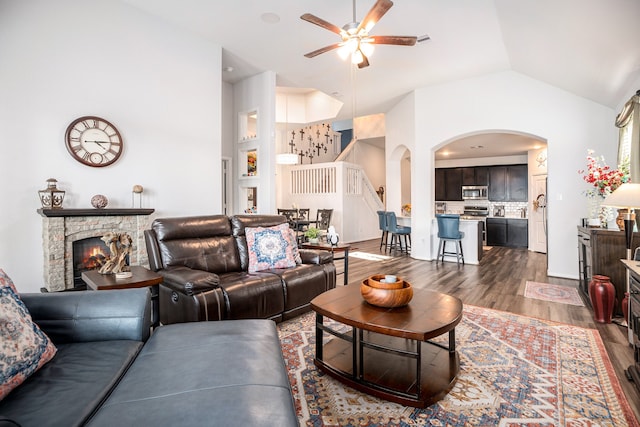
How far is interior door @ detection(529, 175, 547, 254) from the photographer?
26.0ft

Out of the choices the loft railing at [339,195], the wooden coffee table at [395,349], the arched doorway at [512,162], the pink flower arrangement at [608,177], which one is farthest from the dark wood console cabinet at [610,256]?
the loft railing at [339,195]

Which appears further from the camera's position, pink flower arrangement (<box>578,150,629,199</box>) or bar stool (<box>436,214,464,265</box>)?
bar stool (<box>436,214,464,265</box>)

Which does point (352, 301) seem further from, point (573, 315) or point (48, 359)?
point (573, 315)

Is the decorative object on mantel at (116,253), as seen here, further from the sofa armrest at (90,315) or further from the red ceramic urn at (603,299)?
the red ceramic urn at (603,299)

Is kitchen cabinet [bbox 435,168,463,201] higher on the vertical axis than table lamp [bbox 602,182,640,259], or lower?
higher

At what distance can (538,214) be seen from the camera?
26.6ft

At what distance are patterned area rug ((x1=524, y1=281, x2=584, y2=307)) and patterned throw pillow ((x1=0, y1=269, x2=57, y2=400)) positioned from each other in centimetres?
477

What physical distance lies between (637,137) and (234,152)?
608 centimetres

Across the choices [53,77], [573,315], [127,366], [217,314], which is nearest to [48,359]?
[127,366]

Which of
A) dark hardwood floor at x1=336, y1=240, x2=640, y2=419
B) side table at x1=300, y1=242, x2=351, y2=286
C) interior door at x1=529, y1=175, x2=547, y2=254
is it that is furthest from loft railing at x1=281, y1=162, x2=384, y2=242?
side table at x1=300, y1=242, x2=351, y2=286

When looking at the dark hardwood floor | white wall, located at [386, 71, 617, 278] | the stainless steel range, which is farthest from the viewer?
the stainless steel range

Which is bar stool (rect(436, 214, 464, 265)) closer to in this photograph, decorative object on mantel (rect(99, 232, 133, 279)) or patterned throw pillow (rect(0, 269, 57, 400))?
decorative object on mantel (rect(99, 232, 133, 279))

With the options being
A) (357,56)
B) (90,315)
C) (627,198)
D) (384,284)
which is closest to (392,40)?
(357,56)

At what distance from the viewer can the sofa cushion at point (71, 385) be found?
1060mm
